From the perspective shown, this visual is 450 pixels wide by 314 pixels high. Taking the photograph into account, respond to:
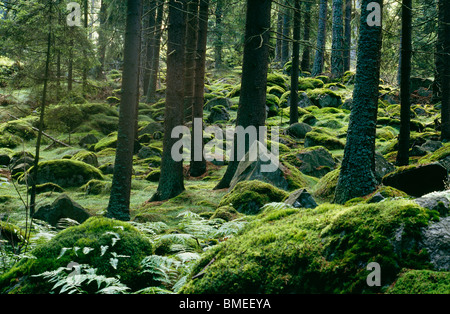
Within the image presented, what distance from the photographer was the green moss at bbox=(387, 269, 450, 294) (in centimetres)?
180

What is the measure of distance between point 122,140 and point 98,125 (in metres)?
17.1

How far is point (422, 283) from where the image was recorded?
1.84 m

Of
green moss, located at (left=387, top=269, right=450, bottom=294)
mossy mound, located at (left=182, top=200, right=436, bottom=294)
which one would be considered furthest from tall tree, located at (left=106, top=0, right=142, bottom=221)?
green moss, located at (left=387, top=269, right=450, bottom=294)

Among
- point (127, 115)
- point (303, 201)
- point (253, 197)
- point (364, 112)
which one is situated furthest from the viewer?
point (127, 115)

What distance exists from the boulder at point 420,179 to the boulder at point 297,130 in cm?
1264

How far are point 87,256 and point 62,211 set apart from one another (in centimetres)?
546

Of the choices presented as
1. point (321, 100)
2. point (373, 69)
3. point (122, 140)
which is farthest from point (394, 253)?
point (321, 100)

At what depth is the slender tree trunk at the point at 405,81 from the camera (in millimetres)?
10754

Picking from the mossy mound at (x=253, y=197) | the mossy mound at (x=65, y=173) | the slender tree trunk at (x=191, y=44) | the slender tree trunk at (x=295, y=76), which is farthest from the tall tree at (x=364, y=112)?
the slender tree trunk at (x=295, y=76)

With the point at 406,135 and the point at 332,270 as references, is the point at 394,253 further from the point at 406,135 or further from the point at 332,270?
the point at 406,135

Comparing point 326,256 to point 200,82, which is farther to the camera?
point 200,82

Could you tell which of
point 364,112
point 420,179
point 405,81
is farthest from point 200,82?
point 420,179

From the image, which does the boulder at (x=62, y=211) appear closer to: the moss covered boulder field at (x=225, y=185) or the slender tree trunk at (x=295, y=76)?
the moss covered boulder field at (x=225, y=185)

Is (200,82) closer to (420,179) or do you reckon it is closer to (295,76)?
(295,76)
